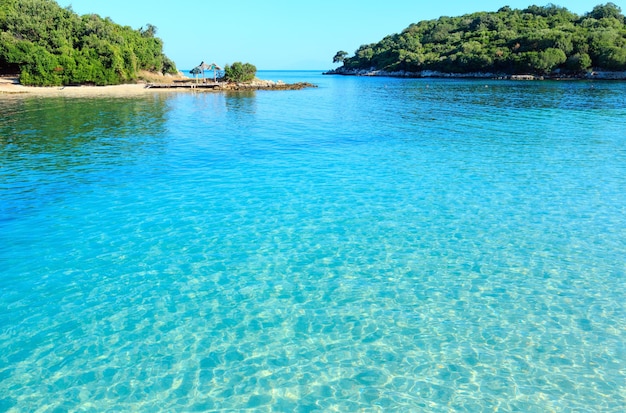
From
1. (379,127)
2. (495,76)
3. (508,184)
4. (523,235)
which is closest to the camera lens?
(523,235)

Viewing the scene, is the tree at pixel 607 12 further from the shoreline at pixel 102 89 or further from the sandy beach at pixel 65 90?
the sandy beach at pixel 65 90

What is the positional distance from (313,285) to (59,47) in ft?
302

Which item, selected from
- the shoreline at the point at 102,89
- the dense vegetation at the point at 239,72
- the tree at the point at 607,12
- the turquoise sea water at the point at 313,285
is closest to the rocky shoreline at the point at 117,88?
the shoreline at the point at 102,89

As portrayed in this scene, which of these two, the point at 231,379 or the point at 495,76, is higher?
the point at 495,76

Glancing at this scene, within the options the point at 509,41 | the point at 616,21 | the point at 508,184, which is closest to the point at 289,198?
the point at 508,184

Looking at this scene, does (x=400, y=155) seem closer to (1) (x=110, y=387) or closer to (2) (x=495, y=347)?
(2) (x=495, y=347)

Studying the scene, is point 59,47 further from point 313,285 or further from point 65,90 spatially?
point 313,285

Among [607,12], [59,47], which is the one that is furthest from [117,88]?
[607,12]

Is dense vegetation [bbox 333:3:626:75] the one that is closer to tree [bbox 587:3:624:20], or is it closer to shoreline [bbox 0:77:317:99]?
tree [bbox 587:3:624:20]

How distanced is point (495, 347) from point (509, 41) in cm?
17925

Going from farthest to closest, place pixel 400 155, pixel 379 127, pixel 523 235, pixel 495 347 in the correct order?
1. pixel 379 127
2. pixel 400 155
3. pixel 523 235
4. pixel 495 347

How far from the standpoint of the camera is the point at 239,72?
94.3 meters

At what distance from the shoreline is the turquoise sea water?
5568 centimetres

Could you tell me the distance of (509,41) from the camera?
156 m
